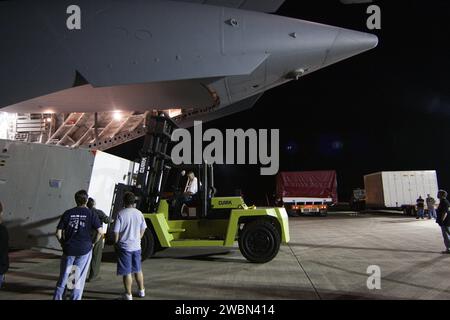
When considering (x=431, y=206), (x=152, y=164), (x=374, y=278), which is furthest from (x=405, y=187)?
(x=152, y=164)

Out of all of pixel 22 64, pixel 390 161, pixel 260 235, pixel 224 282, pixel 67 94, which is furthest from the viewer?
pixel 390 161

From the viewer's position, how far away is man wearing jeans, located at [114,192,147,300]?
4805 mm

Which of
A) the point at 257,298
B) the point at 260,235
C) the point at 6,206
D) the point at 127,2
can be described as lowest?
the point at 257,298

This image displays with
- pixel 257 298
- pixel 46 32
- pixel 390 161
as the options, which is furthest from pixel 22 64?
pixel 390 161

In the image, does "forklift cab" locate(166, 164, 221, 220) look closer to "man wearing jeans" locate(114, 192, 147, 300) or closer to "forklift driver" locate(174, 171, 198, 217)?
"forklift driver" locate(174, 171, 198, 217)

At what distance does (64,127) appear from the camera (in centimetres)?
1736

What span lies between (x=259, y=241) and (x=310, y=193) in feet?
61.7

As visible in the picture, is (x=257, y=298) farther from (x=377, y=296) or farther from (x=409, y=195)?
(x=409, y=195)

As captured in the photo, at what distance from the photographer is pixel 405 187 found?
24.0 meters

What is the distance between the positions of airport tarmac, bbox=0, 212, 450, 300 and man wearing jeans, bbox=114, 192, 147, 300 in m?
0.58

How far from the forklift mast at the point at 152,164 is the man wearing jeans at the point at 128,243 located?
10.5 feet
